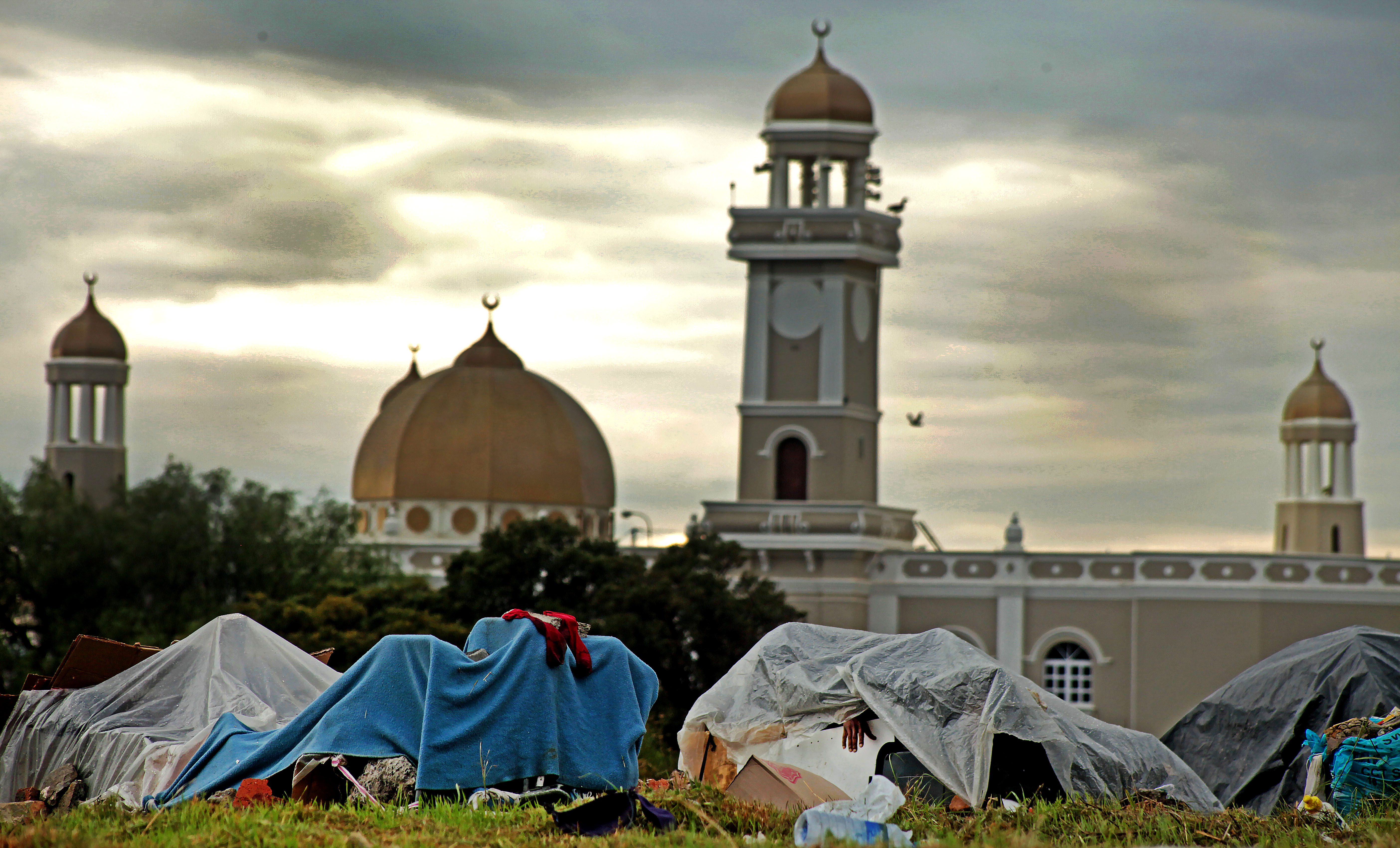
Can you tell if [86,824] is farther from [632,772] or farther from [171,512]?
[171,512]

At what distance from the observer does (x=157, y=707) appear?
45.4 ft

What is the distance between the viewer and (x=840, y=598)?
4203cm

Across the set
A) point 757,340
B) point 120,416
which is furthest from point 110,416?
point 757,340

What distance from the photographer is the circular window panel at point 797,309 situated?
143ft

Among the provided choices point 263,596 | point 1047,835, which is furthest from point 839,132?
point 1047,835

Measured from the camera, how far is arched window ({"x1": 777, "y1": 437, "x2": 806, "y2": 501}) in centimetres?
4372

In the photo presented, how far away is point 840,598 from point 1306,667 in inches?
1008

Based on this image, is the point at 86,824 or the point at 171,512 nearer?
the point at 86,824

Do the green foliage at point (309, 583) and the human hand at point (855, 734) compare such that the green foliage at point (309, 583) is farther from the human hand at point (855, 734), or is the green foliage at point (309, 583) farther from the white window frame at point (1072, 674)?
the human hand at point (855, 734)

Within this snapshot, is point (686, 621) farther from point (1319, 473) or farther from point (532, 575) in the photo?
point (1319, 473)

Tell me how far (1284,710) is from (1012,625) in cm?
2636

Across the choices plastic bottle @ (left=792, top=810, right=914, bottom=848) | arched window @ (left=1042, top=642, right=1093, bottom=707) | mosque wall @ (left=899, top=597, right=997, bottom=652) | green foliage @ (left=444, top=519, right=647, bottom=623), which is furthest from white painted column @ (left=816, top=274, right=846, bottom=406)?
plastic bottle @ (left=792, top=810, right=914, bottom=848)

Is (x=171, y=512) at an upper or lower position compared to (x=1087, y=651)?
upper

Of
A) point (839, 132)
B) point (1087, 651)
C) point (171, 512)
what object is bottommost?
point (1087, 651)
